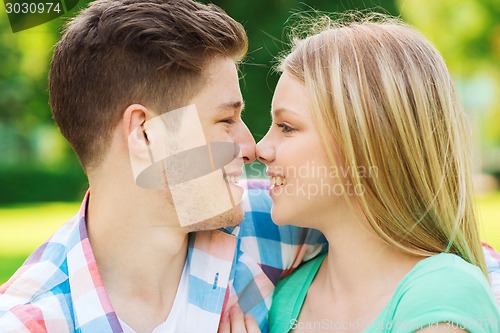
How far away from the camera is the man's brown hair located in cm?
241

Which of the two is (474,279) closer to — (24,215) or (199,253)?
(199,253)

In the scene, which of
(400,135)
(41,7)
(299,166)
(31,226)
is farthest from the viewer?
(31,226)

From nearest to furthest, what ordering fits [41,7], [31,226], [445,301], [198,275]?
[445,301]
[198,275]
[41,7]
[31,226]

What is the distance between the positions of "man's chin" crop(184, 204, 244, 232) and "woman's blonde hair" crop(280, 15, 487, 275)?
1.28 feet

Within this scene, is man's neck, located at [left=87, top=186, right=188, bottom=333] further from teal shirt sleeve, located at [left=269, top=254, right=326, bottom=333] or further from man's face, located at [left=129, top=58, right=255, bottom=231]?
teal shirt sleeve, located at [left=269, top=254, right=326, bottom=333]

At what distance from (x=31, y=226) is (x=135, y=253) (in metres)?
9.74

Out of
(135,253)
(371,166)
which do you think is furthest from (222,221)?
(371,166)

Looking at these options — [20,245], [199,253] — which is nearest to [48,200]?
[20,245]

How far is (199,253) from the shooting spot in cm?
255

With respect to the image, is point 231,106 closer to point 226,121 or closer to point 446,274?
point 226,121

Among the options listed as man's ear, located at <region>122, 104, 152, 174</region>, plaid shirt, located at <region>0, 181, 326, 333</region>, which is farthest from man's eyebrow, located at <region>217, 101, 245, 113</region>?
plaid shirt, located at <region>0, 181, 326, 333</region>

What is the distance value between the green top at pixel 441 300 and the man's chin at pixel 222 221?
588 mm

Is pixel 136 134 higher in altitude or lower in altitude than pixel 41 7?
higher

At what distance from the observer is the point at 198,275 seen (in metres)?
2.48
